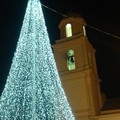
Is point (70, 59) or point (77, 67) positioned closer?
point (77, 67)

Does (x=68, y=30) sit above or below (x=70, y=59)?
above

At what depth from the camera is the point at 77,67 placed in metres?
22.0

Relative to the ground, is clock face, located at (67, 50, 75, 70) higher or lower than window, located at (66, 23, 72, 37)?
lower

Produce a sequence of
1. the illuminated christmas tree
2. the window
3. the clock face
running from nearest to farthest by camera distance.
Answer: the illuminated christmas tree → the clock face → the window

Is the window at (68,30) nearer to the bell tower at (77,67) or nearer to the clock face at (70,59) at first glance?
the bell tower at (77,67)

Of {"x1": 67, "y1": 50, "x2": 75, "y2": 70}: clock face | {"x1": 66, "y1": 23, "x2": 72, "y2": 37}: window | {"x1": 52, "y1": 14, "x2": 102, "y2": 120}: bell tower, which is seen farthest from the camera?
{"x1": 66, "y1": 23, "x2": 72, "y2": 37}: window

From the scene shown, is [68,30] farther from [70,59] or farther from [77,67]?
[77,67]

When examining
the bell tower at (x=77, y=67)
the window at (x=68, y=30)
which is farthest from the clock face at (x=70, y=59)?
the window at (x=68, y=30)

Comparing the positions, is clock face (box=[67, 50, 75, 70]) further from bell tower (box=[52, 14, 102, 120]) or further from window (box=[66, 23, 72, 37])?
window (box=[66, 23, 72, 37])

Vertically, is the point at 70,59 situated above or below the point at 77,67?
above

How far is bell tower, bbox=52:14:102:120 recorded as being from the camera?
68.8ft

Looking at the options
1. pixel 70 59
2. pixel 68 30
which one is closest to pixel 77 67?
pixel 70 59

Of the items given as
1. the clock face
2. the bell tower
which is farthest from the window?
the clock face

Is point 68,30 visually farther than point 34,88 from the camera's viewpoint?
Yes
